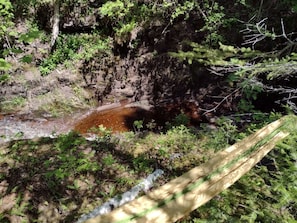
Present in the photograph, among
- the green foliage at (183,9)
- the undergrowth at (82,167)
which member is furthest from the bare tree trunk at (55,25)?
the undergrowth at (82,167)

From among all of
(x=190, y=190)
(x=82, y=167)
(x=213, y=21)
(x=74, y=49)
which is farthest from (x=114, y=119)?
(x=190, y=190)

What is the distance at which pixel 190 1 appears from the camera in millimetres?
9828

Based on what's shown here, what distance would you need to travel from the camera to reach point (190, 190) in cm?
113

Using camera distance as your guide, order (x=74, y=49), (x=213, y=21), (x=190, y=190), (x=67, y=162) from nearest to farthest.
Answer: (x=190, y=190) < (x=67, y=162) < (x=213, y=21) < (x=74, y=49)

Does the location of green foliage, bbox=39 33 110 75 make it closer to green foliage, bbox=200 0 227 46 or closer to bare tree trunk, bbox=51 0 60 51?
bare tree trunk, bbox=51 0 60 51

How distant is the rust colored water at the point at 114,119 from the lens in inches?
364

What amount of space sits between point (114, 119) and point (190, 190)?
28.3 feet

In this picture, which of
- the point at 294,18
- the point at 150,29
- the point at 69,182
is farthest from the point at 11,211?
the point at 294,18

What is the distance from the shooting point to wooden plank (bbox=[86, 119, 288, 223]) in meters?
1.00

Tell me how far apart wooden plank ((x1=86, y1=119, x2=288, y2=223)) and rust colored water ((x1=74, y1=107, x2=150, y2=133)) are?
777 cm

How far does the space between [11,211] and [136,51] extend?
761 centimetres

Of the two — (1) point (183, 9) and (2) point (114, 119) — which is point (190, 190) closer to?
(2) point (114, 119)

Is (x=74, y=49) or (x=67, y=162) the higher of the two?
(x=74, y=49)

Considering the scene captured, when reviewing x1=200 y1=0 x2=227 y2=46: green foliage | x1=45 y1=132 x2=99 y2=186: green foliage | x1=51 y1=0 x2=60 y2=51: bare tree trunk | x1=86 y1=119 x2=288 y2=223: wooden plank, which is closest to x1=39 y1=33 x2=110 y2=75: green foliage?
x1=51 y1=0 x2=60 y2=51: bare tree trunk
